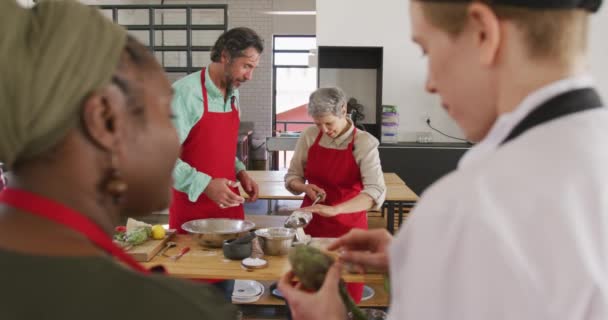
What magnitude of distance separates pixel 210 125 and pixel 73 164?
2089mm

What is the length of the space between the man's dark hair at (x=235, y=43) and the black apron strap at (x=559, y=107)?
7.12 ft

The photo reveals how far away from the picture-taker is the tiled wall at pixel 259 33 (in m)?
10.6

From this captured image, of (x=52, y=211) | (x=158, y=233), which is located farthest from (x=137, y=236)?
(x=52, y=211)

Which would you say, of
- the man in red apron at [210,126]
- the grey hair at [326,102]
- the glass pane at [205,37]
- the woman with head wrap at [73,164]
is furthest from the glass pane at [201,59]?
the woman with head wrap at [73,164]

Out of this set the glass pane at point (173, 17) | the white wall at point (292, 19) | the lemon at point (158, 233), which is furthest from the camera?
the white wall at point (292, 19)

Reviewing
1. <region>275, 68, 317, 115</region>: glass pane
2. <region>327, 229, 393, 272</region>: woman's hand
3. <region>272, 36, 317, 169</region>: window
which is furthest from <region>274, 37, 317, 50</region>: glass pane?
<region>327, 229, 393, 272</region>: woman's hand

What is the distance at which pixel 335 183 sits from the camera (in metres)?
3.09

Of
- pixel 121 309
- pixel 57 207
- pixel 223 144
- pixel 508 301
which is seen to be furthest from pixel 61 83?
pixel 223 144

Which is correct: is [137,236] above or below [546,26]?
below

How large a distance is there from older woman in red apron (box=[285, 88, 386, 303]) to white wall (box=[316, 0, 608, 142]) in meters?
3.31

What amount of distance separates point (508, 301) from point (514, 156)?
0.19 m

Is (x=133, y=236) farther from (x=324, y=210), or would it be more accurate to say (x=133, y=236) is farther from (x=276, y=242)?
(x=324, y=210)

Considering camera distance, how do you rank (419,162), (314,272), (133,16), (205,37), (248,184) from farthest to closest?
1. (205,37)
2. (133,16)
3. (419,162)
4. (248,184)
5. (314,272)

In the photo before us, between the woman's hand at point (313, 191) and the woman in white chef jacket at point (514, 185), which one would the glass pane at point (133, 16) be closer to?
the woman's hand at point (313, 191)
